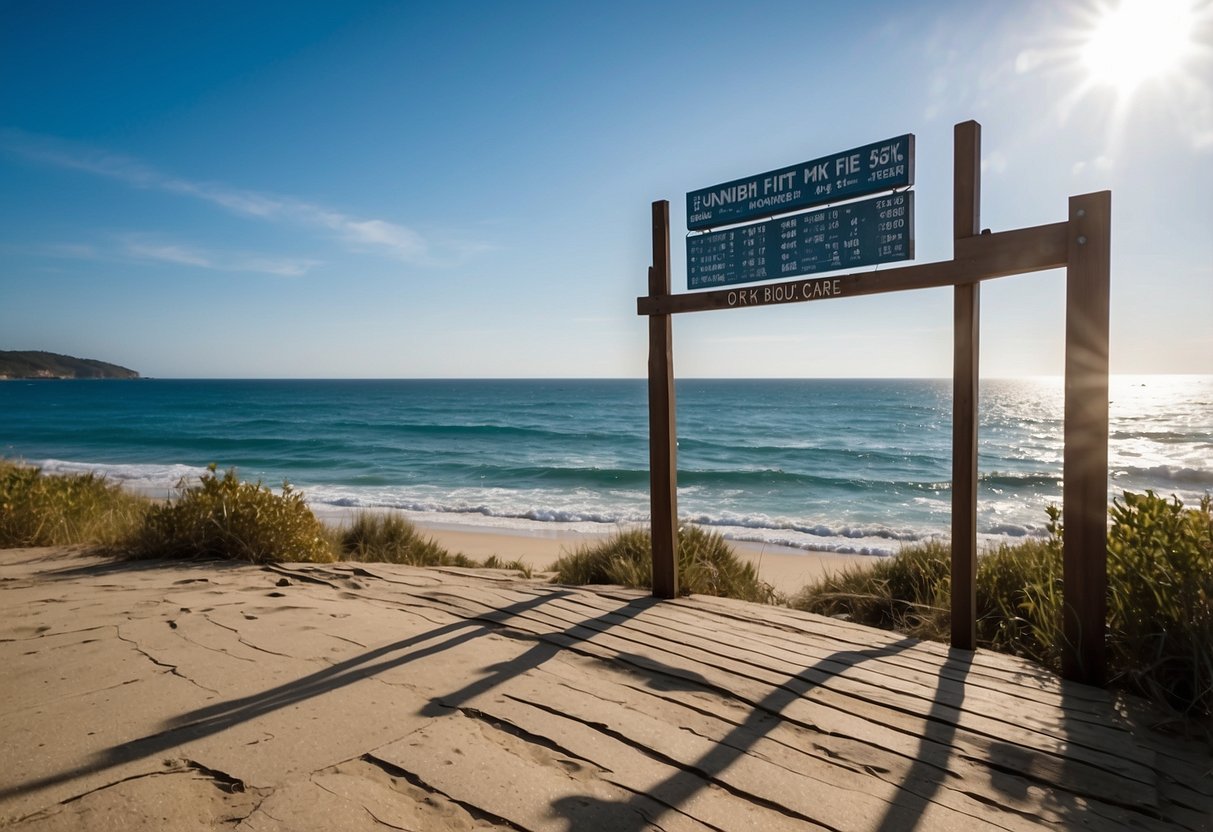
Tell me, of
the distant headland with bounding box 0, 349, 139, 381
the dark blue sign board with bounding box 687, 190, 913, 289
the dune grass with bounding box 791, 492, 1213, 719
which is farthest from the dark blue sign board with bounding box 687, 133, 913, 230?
the distant headland with bounding box 0, 349, 139, 381

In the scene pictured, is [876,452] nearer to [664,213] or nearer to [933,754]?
Answer: [664,213]

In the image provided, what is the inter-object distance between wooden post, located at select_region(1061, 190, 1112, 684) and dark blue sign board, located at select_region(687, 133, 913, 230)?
101 cm

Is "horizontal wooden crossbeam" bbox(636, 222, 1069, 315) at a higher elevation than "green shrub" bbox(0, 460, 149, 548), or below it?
higher

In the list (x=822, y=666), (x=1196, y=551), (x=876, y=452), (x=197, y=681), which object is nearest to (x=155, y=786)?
(x=197, y=681)

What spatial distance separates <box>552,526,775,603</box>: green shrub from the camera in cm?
605

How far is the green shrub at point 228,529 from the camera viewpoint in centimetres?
654

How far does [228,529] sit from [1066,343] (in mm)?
6974

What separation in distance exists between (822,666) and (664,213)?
3538mm

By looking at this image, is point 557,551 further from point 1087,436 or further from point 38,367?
point 38,367

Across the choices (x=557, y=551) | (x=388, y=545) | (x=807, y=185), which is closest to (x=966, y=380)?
(x=807, y=185)

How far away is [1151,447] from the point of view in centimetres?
2900

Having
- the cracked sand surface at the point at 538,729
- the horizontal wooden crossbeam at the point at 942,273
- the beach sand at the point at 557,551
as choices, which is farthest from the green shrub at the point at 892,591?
the beach sand at the point at 557,551

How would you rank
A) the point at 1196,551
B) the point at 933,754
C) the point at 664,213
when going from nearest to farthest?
1. the point at 933,754
2. the point at 1196,551
3. the point at 664,213

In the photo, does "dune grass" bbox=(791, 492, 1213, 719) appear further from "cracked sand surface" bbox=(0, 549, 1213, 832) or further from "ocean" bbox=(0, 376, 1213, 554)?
"ocean" bbox=(0, 376, 1213, 554)
